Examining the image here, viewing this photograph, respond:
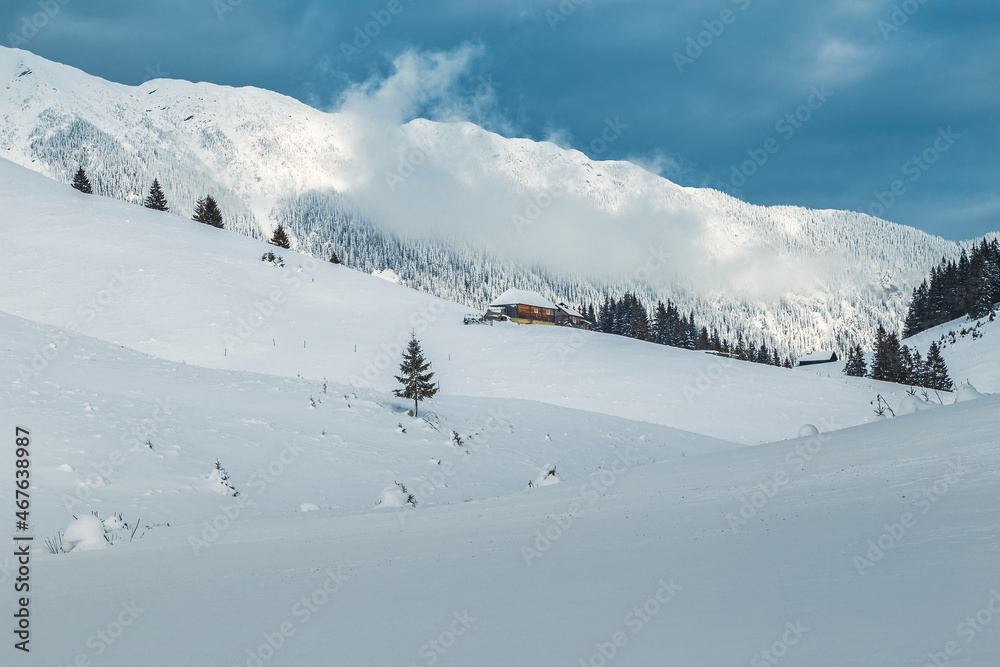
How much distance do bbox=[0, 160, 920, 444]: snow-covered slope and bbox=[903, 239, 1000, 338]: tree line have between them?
1780 inches

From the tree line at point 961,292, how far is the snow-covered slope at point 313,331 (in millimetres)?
45206

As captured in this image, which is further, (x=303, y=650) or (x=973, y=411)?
(x=973, y=411)

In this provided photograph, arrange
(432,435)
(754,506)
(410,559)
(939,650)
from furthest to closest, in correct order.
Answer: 1. (432,435)
2. (754,506)
3. (410,559)
4. (939,650)

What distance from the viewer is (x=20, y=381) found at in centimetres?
1745

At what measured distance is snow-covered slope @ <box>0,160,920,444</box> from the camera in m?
35.5

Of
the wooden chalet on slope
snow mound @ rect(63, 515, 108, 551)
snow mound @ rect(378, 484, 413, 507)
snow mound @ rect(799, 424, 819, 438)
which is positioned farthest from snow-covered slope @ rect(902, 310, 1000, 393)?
snow mound @ rect(63, 515, 108, 551)

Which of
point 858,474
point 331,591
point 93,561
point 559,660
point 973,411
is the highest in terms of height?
point 973,411

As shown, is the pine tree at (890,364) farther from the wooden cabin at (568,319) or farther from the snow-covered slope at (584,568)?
A: the snow-covered slope at (584,568)

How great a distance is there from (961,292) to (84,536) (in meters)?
112

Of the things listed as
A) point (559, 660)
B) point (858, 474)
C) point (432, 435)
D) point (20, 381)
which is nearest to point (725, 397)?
point (432, 435)

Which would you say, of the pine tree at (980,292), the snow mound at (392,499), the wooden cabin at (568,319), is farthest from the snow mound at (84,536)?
the wooden cabin at (568,319)

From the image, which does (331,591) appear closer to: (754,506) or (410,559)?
(410,559)

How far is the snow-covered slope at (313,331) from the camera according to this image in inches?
1399

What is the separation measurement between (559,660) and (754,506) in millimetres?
4266
